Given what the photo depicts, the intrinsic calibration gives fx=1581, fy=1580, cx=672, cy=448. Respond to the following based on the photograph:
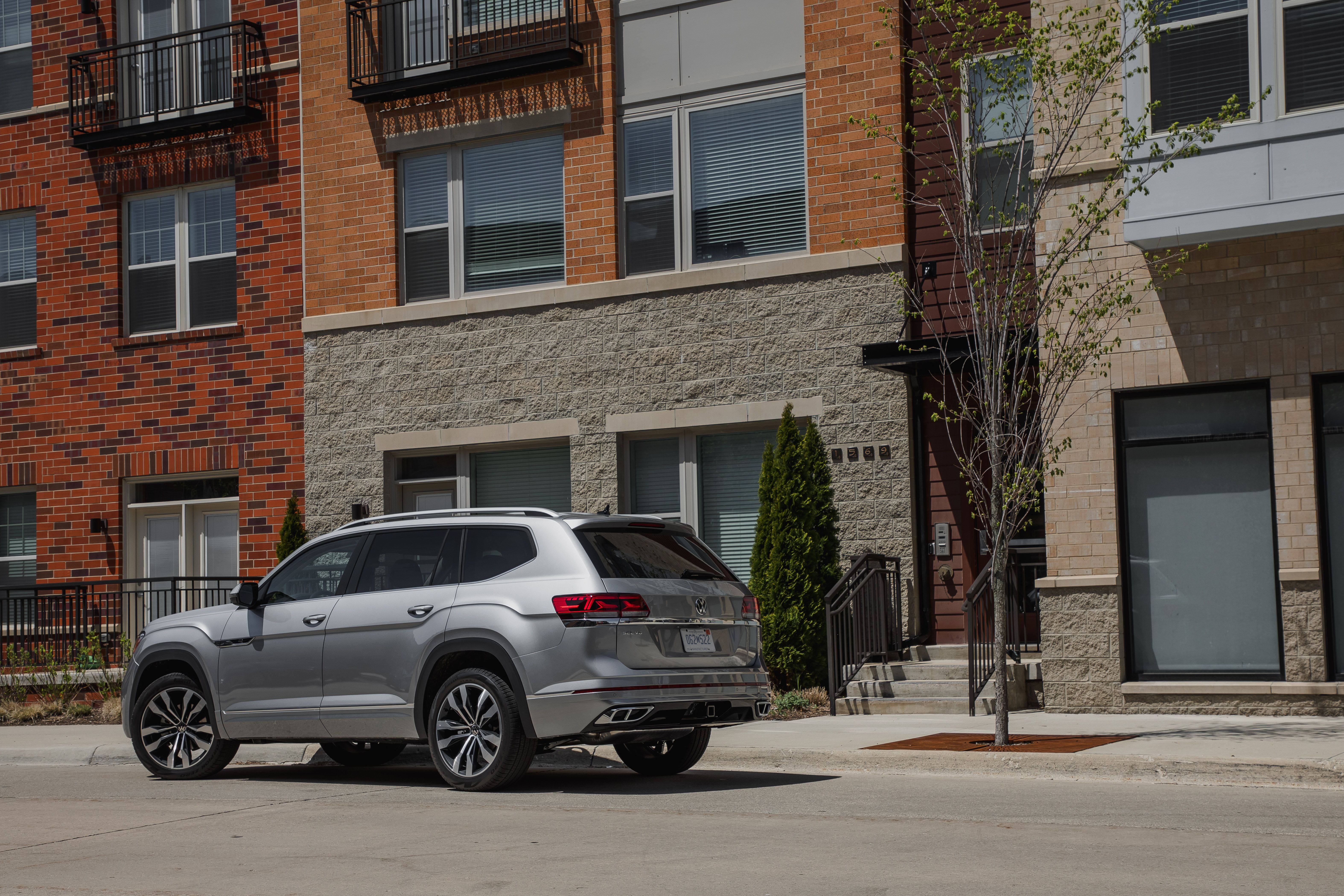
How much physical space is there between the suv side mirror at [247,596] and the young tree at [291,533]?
26.0ft

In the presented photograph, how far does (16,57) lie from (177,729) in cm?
1385

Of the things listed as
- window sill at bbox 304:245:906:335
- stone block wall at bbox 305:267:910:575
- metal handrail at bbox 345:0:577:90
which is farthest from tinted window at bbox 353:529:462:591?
metal handrail at bbox 345:0:577:90

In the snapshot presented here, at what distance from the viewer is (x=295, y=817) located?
29.8ft

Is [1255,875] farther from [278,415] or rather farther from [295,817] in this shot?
[278,415]

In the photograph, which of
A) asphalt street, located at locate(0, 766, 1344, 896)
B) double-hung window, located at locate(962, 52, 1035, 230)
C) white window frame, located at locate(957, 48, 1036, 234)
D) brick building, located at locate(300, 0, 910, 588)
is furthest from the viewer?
brick building, located at locate(300, 0, 910, 588)

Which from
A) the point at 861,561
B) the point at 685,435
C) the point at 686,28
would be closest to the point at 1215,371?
the point at 861,561

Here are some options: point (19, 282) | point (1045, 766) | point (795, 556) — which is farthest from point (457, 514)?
point (19, 282)

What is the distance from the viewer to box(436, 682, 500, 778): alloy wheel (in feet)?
32.1

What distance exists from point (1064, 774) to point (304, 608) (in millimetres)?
5156

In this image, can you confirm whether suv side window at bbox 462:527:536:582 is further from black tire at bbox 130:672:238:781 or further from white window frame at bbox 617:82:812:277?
white window frame at bbox 617:82:812:277

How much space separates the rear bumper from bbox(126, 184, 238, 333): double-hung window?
1219 cm

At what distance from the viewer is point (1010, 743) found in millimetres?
11391

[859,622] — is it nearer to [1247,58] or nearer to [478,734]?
[1247,58]

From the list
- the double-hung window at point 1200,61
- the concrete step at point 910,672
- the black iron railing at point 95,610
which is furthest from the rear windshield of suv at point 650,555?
the black iron railing at point 95,610
